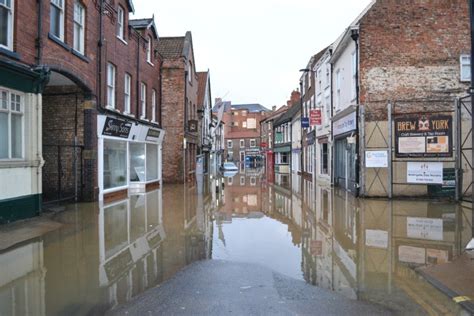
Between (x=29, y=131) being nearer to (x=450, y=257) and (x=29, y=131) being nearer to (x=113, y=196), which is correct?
(x=113, y=196)

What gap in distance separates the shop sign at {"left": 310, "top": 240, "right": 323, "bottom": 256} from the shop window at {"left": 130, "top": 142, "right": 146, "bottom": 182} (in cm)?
1395

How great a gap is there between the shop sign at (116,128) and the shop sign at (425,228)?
11213 millimetres

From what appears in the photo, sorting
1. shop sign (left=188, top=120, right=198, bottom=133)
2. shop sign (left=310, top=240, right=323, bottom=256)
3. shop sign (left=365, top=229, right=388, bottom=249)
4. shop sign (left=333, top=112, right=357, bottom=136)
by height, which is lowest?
shop sign (left=310, top=240, right=323, bottom=256)

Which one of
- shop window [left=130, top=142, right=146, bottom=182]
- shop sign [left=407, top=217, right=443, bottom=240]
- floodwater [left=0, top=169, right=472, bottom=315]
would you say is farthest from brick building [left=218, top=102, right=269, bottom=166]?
shop sign [left=407, top=217, right=443, bottom=240]

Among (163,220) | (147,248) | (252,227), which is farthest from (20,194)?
(252,227)

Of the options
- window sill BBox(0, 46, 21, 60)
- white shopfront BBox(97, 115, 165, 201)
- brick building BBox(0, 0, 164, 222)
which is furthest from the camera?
white shopfront BBox(97, 115, 165, 201)

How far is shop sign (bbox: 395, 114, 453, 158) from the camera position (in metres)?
16.0

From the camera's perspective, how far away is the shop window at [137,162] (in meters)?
21.2

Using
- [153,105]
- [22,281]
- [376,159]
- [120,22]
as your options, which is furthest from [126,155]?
[22,281]

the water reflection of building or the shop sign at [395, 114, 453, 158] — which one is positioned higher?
the shop sign at [395, 114, 453, 158]

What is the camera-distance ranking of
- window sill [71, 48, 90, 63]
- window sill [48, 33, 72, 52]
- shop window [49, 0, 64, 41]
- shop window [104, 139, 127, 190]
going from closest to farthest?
window sill [48, 33, 72, 52]
shop window [49, 0, 64, 41]
window sill [71, 48, 90, 63]
shop window [104, 139, 127, 190]

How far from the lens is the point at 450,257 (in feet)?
24.6

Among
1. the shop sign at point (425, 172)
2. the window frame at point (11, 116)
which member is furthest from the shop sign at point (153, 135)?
the shop sign at point (425, 172)

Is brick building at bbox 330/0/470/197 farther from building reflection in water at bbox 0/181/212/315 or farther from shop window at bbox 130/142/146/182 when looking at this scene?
shop window at bbox 130/142/146/182
